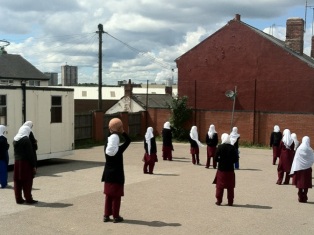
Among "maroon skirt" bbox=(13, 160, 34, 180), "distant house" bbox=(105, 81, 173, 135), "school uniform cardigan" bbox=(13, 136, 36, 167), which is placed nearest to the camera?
"maroon skirt" bbox=(13, 160, 34, 180)

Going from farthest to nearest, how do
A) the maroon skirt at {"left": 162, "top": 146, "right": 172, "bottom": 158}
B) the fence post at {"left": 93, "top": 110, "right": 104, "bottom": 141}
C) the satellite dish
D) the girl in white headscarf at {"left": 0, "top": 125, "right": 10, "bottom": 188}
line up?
the satellite dish
the fence post at {"left": 93, "top": 110, "right": 104, "bottom": 141}
the maroon skirt at {"left": 162, "top": 146, "right": 172, "bottom": 158}
the girl in white headscarf at {"left": 0, "top": 125, "right": 10, "bottom": 188}

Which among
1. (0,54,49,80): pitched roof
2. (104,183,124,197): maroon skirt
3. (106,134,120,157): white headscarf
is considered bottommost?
(104,183,124,197): maroon skirt

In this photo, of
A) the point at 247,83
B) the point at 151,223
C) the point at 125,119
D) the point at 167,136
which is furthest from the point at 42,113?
the point at 247,83

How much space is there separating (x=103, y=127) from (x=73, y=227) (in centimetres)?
1876

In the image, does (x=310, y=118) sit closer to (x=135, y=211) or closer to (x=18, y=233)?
(x=135, y=211)

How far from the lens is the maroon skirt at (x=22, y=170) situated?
9398mm

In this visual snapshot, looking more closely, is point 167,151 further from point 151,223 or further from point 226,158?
point 151,223

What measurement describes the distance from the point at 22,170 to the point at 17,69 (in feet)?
144

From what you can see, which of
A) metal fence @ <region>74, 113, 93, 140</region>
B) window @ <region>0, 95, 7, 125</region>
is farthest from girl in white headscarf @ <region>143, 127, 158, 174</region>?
metal fence @ <region>74, 113, 93, 140</region>

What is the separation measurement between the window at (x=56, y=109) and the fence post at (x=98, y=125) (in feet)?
28.6

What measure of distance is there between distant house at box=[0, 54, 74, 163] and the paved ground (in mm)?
1403

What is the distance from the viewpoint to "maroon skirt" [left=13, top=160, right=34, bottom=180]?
9398mm

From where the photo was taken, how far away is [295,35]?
33625 mm

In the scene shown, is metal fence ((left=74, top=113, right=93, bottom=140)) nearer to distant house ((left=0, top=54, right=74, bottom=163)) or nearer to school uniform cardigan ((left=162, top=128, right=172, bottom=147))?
distant house ((left=0, top=54, right=74, bottom=163))
